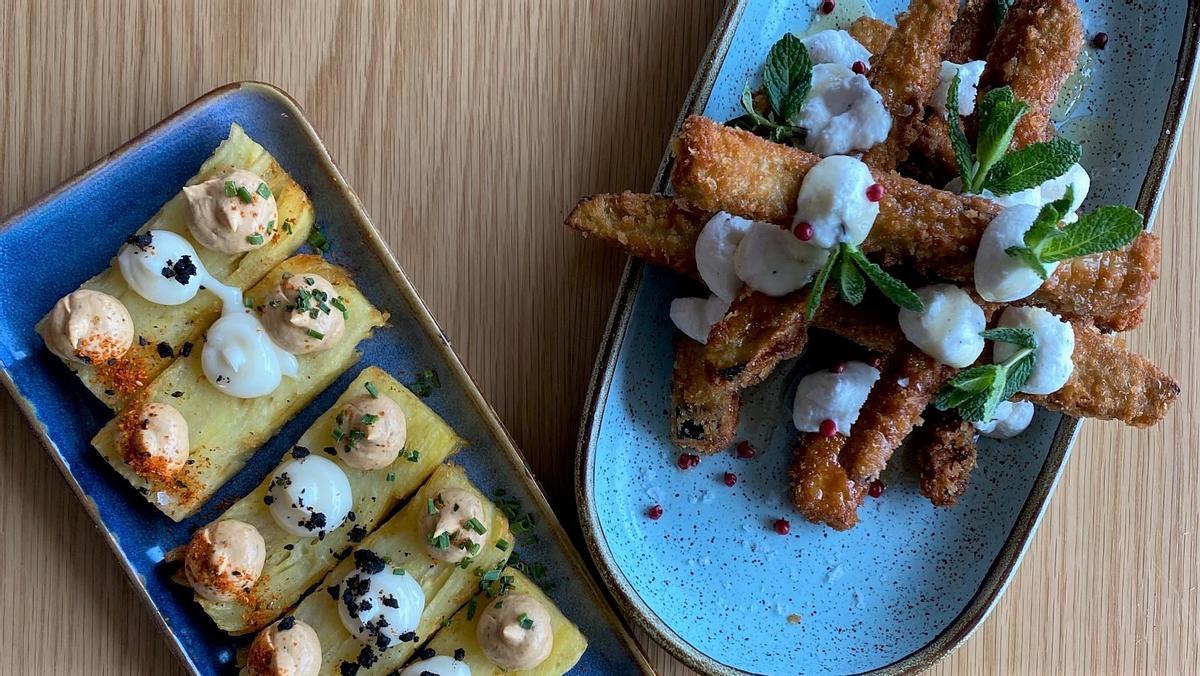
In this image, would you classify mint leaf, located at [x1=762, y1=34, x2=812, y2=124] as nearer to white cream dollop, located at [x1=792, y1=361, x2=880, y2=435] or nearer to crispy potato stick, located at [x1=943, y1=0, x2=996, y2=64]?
crispy potato stick, located at [x1=943, y1=0, x2=996, y2=64]

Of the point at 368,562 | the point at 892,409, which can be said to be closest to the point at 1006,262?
the point at 892,409

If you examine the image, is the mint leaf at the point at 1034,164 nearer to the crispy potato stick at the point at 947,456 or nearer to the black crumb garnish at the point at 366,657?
the crispy potato stick at the point at 947,456

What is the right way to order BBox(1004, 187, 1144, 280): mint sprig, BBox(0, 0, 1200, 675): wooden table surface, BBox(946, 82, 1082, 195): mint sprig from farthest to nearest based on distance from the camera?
BBox(0, 0, 1200, 675): wooden table surface < BBox(946, 82, 1082, 195): mint sprig < BBox(1004, 187, 1144, 280): mint sprig

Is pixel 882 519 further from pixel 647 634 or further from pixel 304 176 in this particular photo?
pixel 304 176

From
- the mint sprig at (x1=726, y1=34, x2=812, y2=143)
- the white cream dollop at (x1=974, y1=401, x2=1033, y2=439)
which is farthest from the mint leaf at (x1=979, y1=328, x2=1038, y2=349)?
the mint sprig at (x1=726, y1=34, x2=812, y2=143)

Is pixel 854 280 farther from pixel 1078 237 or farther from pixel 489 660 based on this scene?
pixel 489 660

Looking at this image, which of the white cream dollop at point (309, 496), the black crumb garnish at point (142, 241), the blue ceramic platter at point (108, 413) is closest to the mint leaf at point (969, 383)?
the blue ceramic platter at point (108, 413)
